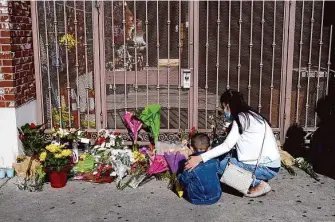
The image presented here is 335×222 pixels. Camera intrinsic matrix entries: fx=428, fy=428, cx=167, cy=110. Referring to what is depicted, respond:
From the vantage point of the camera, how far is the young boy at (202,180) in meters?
4.75

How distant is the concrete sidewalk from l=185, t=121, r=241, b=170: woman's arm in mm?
539

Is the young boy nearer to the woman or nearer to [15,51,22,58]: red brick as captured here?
the woman

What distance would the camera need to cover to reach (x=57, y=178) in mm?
5398

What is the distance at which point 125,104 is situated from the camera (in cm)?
653

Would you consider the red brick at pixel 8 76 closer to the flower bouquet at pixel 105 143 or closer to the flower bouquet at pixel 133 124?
the flower bouquet at pixel 105 143

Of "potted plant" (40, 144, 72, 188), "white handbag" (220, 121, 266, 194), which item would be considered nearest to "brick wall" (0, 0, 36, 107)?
"potted plant" (40, 144, 72, 188)

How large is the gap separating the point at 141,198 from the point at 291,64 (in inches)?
119

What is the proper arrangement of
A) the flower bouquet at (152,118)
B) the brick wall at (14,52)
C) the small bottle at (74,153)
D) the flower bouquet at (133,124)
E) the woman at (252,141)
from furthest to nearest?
the flower bouquet at (133,124), the flower bouquet at (152,118), the small bottle at (74,153), the brick wall at (14,52), the woman at (252,141)

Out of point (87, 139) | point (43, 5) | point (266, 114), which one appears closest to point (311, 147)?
point (266, 114)

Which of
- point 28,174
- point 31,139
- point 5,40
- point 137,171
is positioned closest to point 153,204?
point 137,171

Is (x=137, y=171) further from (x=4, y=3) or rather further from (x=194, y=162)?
(x=4, y=3)

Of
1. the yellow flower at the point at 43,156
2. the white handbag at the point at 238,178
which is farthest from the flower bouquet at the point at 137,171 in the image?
the white handbag at the point at 238,178

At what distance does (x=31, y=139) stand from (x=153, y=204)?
1.98m

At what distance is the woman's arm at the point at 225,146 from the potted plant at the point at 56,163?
183 centimetres
